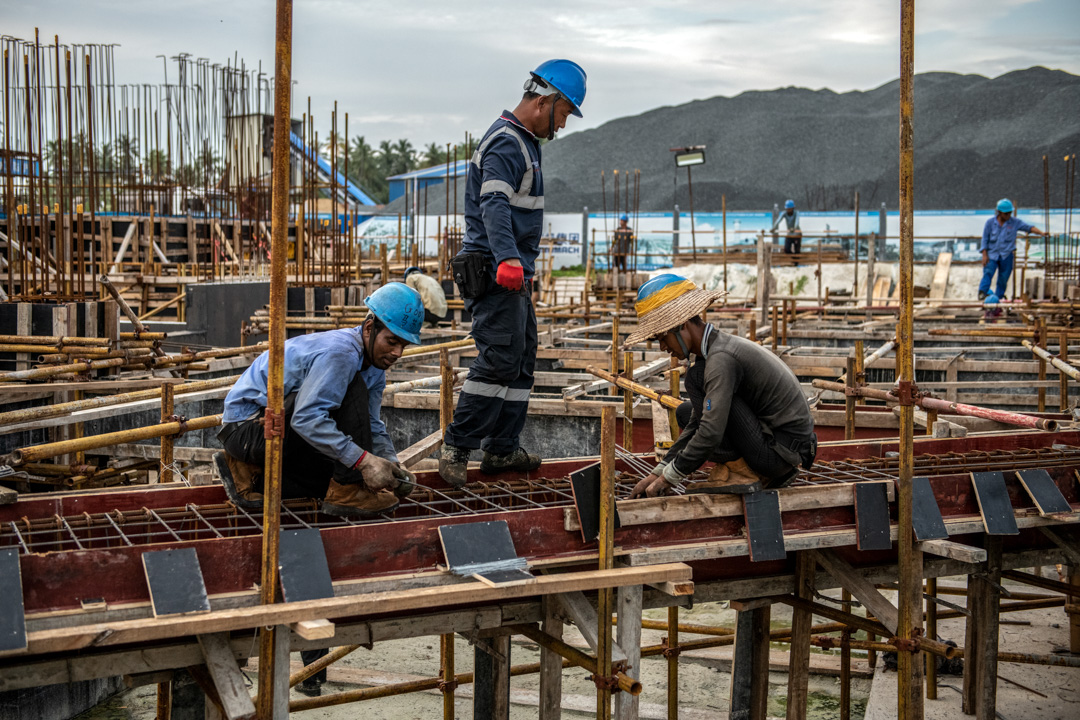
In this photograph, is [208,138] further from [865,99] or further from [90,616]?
[865,99]

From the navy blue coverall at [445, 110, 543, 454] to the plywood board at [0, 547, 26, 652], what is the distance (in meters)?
2.19

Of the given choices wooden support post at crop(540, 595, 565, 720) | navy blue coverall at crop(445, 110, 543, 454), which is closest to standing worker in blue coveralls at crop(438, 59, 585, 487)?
navy blue coverall at crop(445, 110, 543, 454)

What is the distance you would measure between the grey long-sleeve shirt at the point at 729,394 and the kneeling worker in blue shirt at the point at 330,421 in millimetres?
1239

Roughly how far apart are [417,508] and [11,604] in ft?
6.27

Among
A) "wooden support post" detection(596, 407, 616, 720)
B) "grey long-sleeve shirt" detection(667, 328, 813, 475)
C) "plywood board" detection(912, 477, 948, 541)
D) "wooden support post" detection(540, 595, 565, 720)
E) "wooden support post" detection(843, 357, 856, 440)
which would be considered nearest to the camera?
"wooden support post" detection(596, 407, 616, 720)

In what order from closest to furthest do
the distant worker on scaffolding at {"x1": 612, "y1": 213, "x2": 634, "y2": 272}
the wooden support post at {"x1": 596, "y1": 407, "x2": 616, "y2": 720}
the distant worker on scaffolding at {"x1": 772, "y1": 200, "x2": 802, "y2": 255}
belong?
the wooden support post at {"x1": 596, "y1": 407, "x2": 616, "y2": 720}, the distant worker on scaffolding at {"x1": 612, "y1": 213, "x2": 634, "y2": 272}, the distant worker on scaffolding at {"x1": 772, "y1": 200, "x2": 802, "y2": 255}

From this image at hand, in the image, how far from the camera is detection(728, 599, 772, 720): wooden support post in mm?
5551

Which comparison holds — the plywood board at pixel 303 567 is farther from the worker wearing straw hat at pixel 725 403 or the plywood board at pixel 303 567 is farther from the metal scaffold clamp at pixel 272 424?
the worker wearing straw hat at pixel 725 403

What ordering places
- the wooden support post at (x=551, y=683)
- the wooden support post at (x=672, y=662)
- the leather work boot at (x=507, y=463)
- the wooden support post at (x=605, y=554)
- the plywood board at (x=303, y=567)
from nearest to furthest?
the plywood board at (x=303, y=567)
the wooden support post at (x=605, y=554)
the wooden support post at (x=551, y=683)
the leather work boot at (x=507, y=463)
the wooden support post at (x=672, y=662)

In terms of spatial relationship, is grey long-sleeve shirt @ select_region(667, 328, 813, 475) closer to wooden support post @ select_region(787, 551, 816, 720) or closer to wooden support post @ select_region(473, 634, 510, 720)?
wooden support post @ select_region(787, 551, 816, 720)

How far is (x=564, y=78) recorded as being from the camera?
15.5ft

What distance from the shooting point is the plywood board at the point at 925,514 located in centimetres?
463

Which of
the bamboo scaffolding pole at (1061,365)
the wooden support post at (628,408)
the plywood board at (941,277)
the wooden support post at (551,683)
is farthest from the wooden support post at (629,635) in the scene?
the plywood board at (941,277)

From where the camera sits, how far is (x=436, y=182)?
58938 mm
